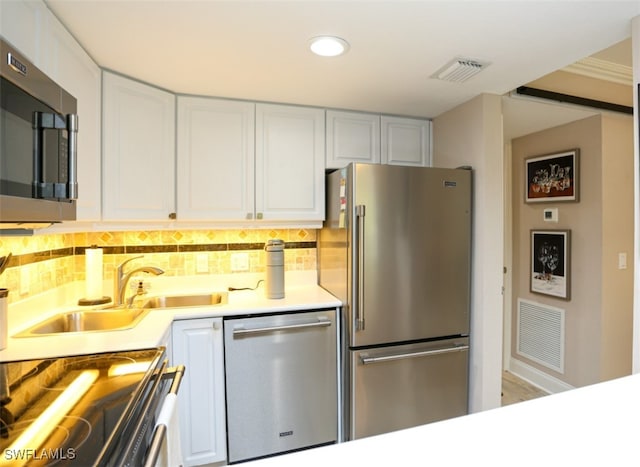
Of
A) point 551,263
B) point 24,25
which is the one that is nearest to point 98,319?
point 24,25

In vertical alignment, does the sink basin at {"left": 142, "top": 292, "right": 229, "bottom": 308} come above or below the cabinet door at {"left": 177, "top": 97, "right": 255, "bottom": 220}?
below

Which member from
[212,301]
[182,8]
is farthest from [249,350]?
[182,8]

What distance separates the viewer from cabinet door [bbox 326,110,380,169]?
2.36 meters

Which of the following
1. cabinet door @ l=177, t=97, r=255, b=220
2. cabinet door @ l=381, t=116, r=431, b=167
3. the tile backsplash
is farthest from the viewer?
cabinet door @ l=381, t=116, r=431, b=167

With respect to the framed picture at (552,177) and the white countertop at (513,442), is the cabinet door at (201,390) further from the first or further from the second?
the framed picture at (552,177)

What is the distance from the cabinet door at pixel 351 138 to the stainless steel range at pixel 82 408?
170cm

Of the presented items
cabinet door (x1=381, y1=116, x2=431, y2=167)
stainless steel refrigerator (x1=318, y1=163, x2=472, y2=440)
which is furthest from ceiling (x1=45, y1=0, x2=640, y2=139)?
stainless steel refrigerator (x1=318, y1=163, x2=472, y2=440)

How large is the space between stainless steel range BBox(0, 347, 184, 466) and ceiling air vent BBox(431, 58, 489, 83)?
1905 mm

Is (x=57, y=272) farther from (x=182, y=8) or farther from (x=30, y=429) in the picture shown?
(x=182, y=8)

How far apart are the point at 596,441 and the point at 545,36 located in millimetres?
1580

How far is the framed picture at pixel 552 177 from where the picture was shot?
259cm

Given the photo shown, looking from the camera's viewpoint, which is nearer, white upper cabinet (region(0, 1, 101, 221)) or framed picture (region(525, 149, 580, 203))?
white upper cabinet (region(0, 1, 101, 221))

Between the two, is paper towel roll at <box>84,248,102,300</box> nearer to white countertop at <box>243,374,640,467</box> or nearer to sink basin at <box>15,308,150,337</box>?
sink basin at <box>15,308,150,337</box>

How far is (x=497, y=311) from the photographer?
2.11m
